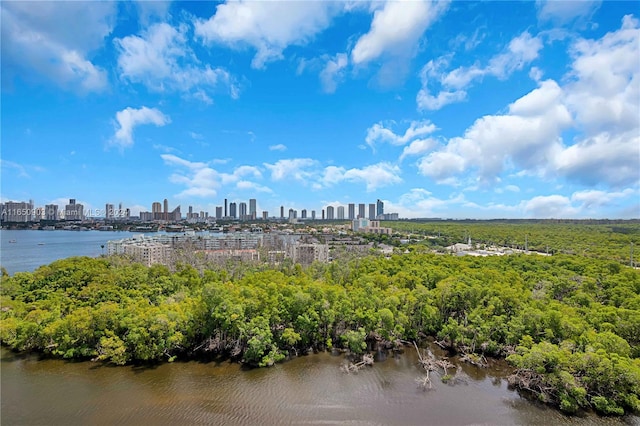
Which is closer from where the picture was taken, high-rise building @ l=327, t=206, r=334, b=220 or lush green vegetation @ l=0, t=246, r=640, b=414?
lush green vegetation @ l=0, t=246, r=640, b=414

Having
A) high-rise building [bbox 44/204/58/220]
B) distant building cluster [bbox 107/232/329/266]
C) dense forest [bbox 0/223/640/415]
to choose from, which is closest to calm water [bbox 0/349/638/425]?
dense forest [bbox 0/223/640/415]

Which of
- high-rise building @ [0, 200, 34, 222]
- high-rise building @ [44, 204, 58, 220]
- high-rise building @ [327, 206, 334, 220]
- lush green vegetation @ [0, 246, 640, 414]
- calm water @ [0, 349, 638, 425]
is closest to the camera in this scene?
calm water @ [0, 349, 638, 425]

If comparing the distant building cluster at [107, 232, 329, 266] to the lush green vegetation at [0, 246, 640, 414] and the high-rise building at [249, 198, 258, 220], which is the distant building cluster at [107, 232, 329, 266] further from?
the high-rise building at [249, 198, 258, 220]

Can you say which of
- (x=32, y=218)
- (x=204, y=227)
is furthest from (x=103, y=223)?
(x=204, y=227)

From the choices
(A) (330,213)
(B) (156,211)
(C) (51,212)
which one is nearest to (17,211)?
(C) (51,212)

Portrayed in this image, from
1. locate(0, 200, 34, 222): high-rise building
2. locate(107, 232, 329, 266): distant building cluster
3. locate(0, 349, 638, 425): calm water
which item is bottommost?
locate(0, 349, 638, 425): calm water

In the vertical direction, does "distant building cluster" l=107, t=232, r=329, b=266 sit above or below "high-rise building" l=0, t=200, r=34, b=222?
below

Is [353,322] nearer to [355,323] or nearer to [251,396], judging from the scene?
[355,323]
